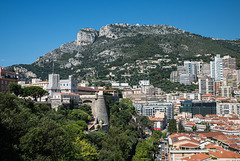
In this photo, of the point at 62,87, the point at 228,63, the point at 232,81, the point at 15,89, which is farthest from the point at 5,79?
the point at 228,63

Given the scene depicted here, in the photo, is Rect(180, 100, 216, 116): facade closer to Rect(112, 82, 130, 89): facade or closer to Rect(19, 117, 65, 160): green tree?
Rect(112, 82, 130, 89): facade

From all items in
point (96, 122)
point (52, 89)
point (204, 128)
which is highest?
point (52, 89)

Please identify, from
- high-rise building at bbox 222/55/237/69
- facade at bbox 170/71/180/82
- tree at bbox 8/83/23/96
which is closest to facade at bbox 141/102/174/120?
facade at bbox 170/71/180/82

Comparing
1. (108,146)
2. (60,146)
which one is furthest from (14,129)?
(108,146)

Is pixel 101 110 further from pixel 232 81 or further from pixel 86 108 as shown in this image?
pixel 232 81

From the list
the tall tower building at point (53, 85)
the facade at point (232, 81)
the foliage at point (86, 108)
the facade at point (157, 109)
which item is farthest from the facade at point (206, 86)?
the foliage at point (86, 108)

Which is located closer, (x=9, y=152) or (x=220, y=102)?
(x=9, y=152)

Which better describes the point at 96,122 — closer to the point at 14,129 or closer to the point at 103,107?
the point at 103,107
